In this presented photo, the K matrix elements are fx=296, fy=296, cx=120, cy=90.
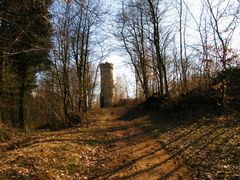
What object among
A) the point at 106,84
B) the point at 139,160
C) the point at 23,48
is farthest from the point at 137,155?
the point at 106,84

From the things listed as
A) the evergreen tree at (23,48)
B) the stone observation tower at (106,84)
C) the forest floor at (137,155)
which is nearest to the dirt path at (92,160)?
the forest floor at (137,155)

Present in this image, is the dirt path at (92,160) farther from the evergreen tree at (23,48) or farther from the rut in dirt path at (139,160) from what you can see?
the evergreen tree at (23,48)

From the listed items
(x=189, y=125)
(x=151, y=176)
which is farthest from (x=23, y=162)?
(x=189, y=125)

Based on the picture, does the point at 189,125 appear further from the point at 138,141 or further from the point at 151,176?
the point at 151,176

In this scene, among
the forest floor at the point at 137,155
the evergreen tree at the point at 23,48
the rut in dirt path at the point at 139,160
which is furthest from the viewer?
the evergreen tree at the point at 23,48

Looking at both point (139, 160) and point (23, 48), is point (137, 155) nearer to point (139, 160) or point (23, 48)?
point (139, 160)

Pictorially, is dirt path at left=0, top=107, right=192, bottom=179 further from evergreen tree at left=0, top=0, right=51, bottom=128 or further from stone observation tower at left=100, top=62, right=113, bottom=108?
stone observation tower at left=100, top=62, right=113, bottom=108

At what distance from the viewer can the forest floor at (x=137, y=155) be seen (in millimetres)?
7812

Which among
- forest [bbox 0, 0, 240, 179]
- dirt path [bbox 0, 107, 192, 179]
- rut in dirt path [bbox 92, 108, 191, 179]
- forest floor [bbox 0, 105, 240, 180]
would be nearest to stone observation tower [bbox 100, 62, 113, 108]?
forest [bbox 0, 0, 240, 179]

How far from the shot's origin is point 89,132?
14.5m

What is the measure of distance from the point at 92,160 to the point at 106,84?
2544 centimetres

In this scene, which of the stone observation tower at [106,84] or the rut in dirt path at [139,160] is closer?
the rut in dirt path at [139,160]

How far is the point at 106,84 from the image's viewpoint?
35125 millimetres

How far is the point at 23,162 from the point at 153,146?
16.1 feet
